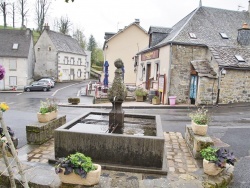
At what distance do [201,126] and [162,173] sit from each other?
200 cm

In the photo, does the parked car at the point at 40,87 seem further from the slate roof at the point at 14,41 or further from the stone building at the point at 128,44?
the stone building at the point at 128,44

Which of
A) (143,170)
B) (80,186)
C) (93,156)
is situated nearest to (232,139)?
(143,170)

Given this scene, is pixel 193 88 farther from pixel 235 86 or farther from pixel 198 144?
pixel 198 144

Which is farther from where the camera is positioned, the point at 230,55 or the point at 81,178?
the point at 230,55

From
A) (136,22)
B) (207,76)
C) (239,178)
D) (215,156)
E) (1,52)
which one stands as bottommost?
(239,178)

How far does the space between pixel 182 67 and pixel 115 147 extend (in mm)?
13033

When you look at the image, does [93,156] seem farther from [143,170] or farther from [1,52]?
[1,52]

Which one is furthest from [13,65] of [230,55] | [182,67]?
[230,55]

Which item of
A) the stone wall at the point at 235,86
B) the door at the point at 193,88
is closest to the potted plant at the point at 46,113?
the door at the point at 193,88

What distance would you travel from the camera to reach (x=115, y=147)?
5.24 m

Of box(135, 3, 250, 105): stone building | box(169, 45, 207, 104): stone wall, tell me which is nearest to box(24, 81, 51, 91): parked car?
box(135, 3, 250, 105): stone building

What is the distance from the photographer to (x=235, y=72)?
16312 mm

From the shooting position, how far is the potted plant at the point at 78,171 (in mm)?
3914

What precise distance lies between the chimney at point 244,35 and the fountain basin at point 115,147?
1595 centimetres
